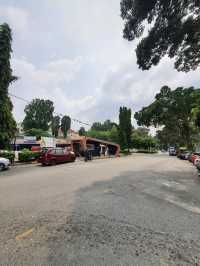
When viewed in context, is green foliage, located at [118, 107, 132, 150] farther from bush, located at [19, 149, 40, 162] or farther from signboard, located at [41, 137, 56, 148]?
bush, located at [19, 149, 40, 162]

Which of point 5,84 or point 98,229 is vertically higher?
point 5,84

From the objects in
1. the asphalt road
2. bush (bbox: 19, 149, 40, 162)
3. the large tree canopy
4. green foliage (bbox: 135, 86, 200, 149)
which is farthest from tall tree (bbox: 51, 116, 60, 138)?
the asphalt road

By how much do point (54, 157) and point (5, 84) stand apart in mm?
9299

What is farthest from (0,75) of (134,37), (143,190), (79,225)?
(79,225)

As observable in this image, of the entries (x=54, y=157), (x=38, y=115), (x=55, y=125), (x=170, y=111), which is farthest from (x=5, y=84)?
(x=55, y=125)

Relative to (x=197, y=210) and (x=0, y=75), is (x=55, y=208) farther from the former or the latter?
Answer: (x=0, y=75)

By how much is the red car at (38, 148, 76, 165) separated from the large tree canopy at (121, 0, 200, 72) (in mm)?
12267

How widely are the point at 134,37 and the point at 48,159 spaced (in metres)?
13.3

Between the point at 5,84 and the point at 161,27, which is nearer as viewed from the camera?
the point at 161,27

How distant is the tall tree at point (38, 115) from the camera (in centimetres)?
8194

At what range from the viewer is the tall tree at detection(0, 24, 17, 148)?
806 inches

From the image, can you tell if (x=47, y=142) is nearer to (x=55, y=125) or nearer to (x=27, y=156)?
(x=27, y=156)

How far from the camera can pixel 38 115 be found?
82.9 m

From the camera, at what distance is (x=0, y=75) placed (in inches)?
808
